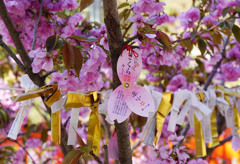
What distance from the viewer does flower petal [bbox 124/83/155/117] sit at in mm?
432

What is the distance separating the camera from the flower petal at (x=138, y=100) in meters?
0.43

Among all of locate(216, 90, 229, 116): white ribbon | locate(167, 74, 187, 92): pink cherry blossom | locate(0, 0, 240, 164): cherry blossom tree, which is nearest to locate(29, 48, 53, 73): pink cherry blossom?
locate(0, 0, 240, 164): cherry blossom tree

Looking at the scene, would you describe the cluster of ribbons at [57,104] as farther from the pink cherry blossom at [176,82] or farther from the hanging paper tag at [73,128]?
the pink cherry blossom at [176,82]

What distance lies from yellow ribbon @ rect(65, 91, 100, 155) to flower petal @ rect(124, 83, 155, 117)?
10 centimetres

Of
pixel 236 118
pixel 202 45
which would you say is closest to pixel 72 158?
pixel 202 45

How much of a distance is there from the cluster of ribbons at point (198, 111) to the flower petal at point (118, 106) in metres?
0.17

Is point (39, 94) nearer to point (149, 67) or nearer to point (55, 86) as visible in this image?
point (55, 86)

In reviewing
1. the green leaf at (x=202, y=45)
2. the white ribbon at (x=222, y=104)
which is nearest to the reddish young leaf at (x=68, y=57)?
the green leaf at (x=202, y=45)

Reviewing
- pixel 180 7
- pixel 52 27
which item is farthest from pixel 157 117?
pixel 180 7

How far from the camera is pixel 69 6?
62 centimetres

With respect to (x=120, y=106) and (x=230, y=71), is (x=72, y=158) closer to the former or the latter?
(x=120, y=106)

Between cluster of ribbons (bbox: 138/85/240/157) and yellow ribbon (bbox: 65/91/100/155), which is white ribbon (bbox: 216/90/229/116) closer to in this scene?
cluster of ribbons (bbox: 138/85/240/157)

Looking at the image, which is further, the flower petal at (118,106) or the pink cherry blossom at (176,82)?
the pink cherry blossom at (176,82)

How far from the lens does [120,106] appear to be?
43cm
